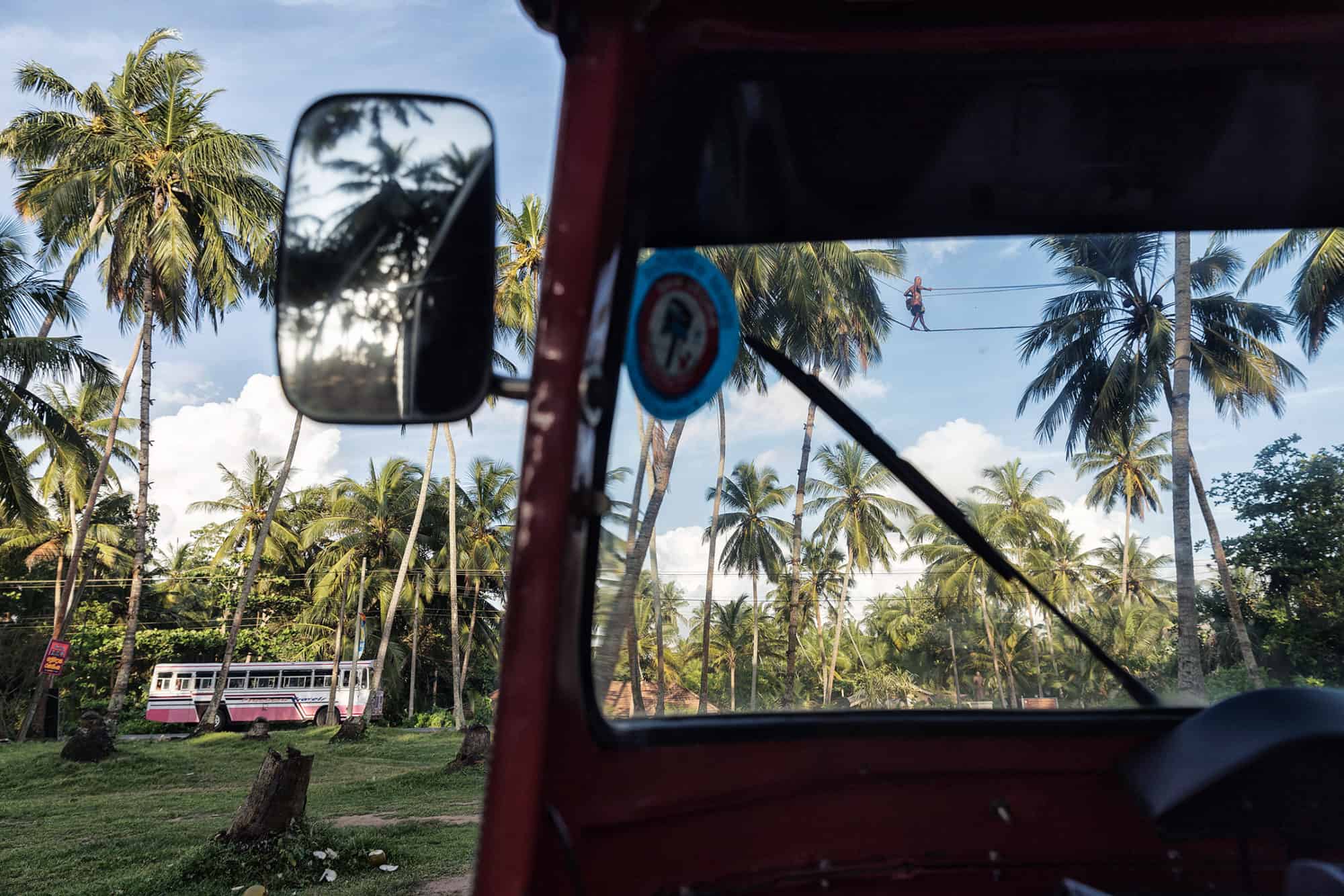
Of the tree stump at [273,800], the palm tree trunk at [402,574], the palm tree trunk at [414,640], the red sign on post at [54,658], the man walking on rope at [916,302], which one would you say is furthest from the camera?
the palm tree trunk at [414,640]

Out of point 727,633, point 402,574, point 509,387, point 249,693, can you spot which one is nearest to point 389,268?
point 509,387

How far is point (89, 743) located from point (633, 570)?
17.0 metres

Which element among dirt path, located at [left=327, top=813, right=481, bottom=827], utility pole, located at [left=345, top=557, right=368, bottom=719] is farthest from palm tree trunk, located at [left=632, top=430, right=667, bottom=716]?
utility pole, located at [left=345, top=557, right=368, bottom=719]

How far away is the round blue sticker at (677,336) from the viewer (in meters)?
1.03

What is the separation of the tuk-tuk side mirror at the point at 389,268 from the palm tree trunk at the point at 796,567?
0.46 metres

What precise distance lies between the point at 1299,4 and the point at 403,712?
3748cm

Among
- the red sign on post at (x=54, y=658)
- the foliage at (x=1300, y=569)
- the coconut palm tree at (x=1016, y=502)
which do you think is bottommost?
the red sign on post at (x=54, y=658)

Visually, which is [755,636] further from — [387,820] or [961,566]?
[387,820]

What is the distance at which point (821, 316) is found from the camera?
1.17 m

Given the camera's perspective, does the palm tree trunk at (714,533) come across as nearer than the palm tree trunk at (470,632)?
Yes

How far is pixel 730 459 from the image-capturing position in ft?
3.72

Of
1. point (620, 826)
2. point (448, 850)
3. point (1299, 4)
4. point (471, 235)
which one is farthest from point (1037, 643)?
point (448, 850)

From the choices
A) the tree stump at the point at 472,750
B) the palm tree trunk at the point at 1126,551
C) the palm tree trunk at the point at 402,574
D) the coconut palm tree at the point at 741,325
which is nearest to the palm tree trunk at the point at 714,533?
the coconut palm tree at the point at 741,325

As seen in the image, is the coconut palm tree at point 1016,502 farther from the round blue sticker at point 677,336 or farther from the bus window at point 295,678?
the bus window at point 295,678
